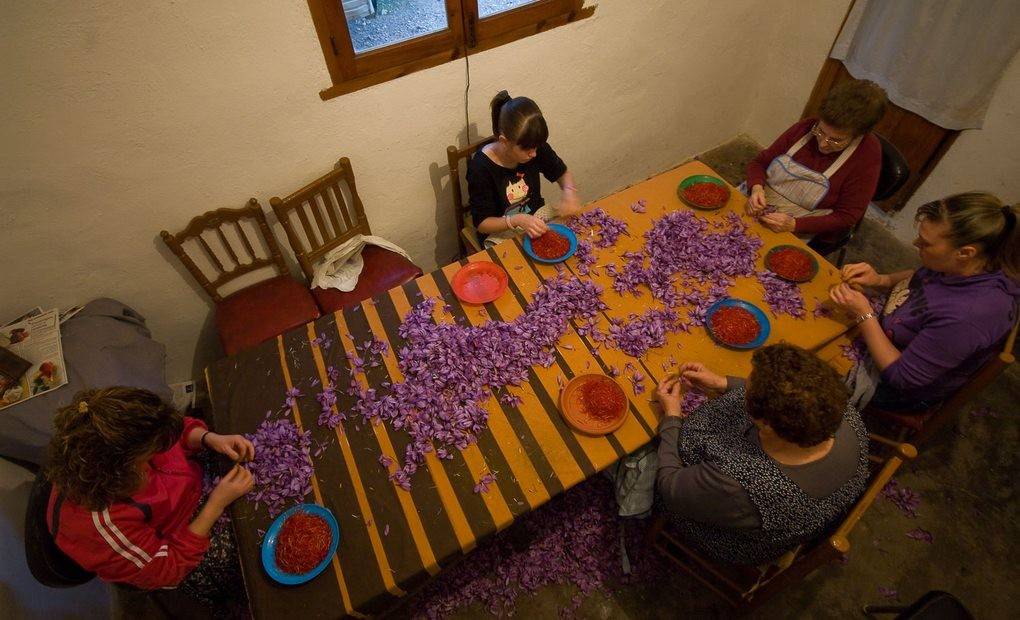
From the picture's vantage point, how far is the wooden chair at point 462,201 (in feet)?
9.47

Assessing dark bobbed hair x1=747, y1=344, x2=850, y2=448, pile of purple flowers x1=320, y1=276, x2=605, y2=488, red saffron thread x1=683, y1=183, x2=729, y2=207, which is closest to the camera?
dark bobbed hair x1=747, y1=344, x2=850, y2=448

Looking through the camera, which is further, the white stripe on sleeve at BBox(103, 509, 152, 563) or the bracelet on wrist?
the bracelet on wrist

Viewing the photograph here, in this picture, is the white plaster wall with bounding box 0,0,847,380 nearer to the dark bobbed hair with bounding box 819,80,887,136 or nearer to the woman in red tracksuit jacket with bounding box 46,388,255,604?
the woman in red tracksuit jacket with bounding box 46,388,255,604

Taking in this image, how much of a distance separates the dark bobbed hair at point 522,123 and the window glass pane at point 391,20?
61 centimetres

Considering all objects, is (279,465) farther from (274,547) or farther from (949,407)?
(949,407)

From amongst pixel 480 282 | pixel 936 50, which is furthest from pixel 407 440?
pixel 936 50

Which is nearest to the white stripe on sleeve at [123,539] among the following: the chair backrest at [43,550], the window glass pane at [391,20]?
the chair backrest at [43,550]

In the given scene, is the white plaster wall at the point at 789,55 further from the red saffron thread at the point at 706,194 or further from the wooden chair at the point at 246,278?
the wooden chair at the point at 246,278

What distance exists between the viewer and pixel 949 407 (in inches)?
80.3

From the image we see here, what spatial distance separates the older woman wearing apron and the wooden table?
0.37 metres

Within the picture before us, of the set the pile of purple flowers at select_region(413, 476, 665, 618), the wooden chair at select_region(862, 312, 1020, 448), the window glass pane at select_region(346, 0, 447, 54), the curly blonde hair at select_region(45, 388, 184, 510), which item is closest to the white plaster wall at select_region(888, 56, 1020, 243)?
the wooden chair at select_region(862, 312, 1020, 448)

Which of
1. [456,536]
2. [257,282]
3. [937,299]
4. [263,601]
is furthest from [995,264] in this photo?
[257,282]

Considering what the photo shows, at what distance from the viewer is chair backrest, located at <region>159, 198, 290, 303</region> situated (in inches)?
98.7

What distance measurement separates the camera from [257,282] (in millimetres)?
2986
